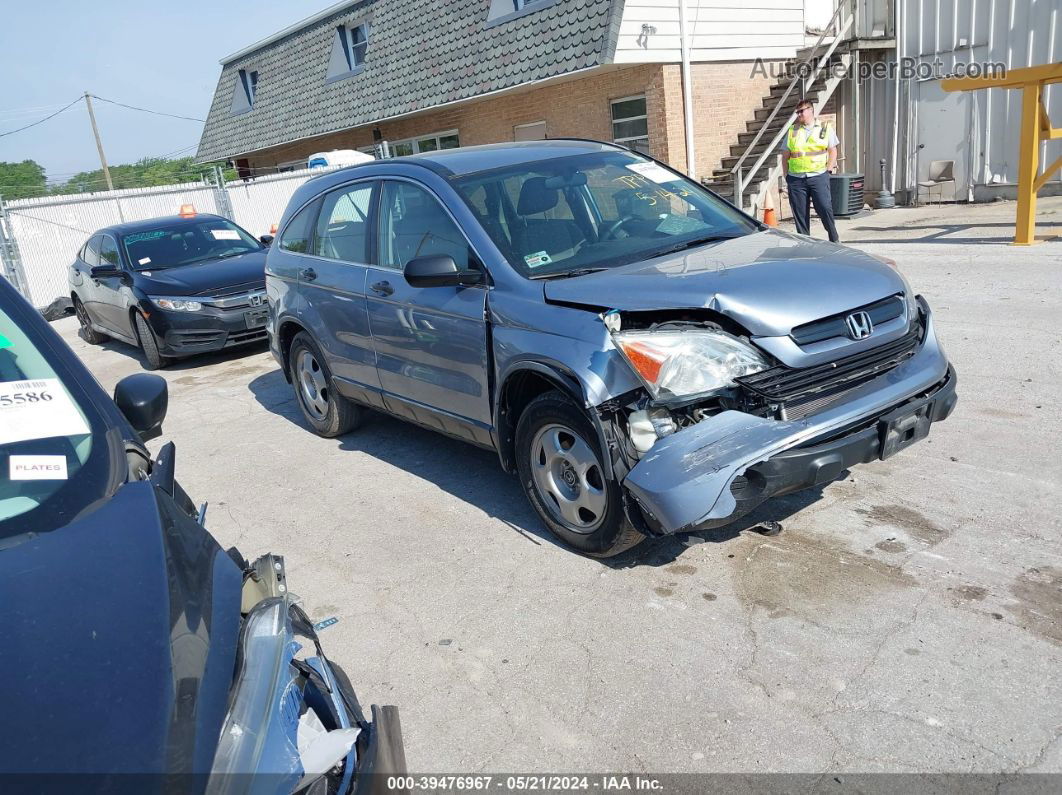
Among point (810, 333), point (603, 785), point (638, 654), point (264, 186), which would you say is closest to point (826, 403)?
point (810, 333)

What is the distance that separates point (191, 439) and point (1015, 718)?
611cm

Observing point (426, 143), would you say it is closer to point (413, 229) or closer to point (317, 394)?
point (317, 394)

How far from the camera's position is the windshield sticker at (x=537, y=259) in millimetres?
4338

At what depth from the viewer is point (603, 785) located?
2770mm

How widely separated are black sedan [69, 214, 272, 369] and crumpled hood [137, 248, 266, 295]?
0.04ft

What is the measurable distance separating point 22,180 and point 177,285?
5780 centimetres

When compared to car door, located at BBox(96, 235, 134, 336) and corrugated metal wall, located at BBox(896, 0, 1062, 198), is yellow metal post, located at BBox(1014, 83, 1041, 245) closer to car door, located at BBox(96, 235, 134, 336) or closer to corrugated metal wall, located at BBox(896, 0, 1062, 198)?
corrugated metal wall, located at BBox(896, 0, 1062, 198)

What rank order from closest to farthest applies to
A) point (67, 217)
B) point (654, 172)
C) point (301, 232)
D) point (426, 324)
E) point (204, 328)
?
point (426, 324)
point (654, 172)
point (301, 232)
point (204, 328)
point (67, 217)

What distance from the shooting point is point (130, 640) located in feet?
6.15

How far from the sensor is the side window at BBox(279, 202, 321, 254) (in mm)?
6152

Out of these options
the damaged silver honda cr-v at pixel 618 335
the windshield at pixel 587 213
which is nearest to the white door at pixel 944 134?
the damaged silver honda cr-v at pixel 618 335

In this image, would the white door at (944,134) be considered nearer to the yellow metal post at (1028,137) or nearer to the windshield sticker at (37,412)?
the yellow metal post at (1028,137)

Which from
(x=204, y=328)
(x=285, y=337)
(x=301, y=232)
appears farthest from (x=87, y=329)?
(x=301, y=232)

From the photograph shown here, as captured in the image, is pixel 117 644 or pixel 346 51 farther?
pixel 346 51
